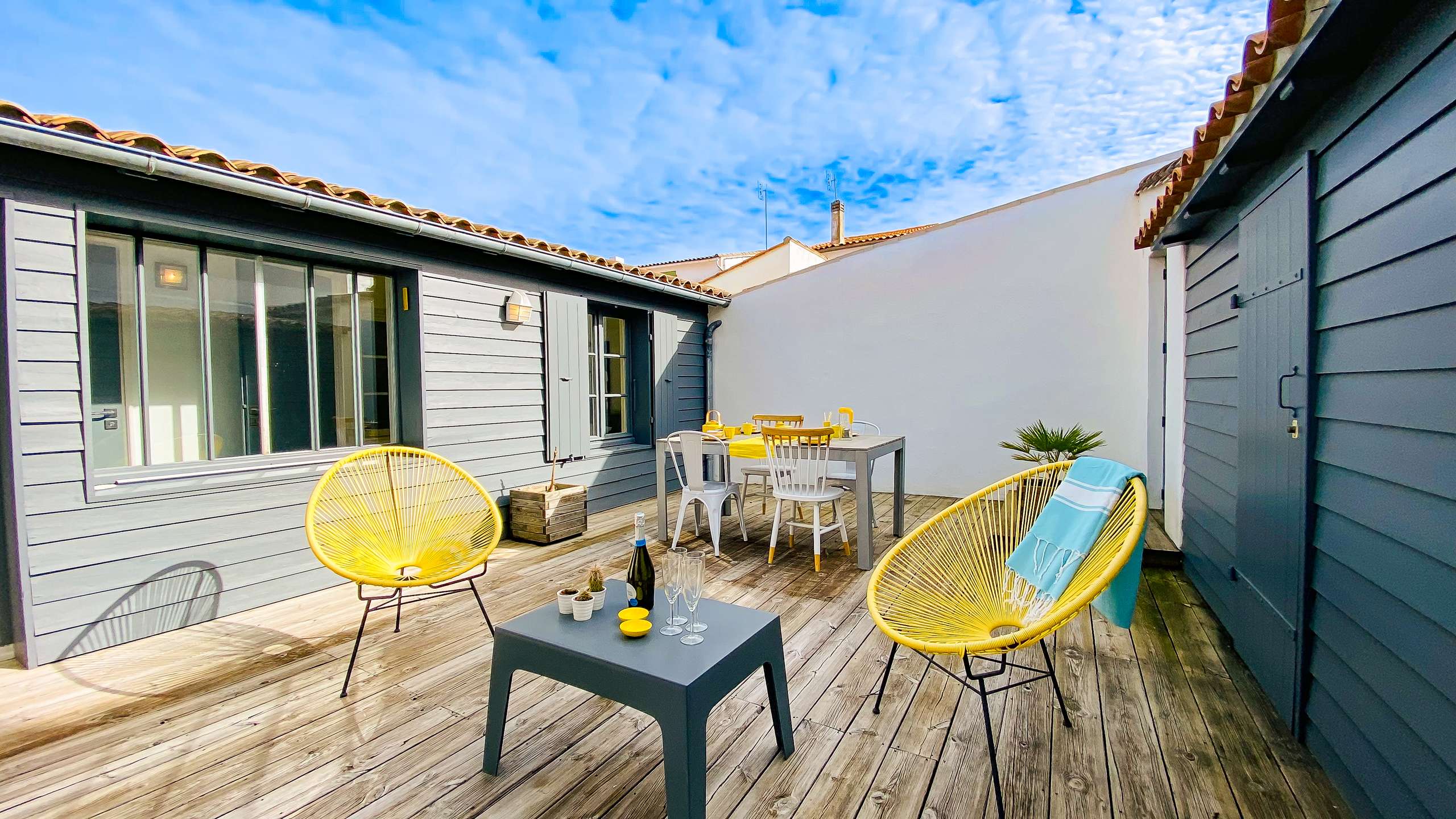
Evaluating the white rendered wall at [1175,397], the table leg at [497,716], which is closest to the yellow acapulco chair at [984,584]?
the table leg at [497,716]

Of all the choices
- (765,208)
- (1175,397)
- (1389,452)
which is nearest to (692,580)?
(1389,452)

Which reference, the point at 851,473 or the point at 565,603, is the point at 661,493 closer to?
the point at 851,473

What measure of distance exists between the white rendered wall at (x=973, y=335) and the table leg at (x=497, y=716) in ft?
15.9

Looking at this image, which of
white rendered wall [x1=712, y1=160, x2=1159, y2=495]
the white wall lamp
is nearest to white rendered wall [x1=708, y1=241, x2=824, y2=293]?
white rendered wall [x1=712, y1=160, x2=1159, y2=495]

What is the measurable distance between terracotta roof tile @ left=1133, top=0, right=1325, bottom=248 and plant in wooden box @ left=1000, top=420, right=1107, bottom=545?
132 cm

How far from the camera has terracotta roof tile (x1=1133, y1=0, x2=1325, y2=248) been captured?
141cm

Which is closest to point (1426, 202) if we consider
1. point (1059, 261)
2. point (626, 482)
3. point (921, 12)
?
point (921, 12)

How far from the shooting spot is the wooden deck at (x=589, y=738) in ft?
5.01

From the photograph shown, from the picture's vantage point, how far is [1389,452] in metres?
1.31

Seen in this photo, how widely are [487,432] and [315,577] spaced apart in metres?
1.35

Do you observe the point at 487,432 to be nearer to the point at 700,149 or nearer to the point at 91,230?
the point at 91,230

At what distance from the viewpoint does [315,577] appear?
3244mm

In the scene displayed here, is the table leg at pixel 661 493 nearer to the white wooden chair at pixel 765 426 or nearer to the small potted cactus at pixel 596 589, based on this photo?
the white wooden chair at pixel 765 426

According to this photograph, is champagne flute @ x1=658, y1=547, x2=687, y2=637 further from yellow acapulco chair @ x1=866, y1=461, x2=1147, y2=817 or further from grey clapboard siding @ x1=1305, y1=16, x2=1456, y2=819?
grey clapboard siding @ x1=1305, y1=16, x2=1456, y2=819
